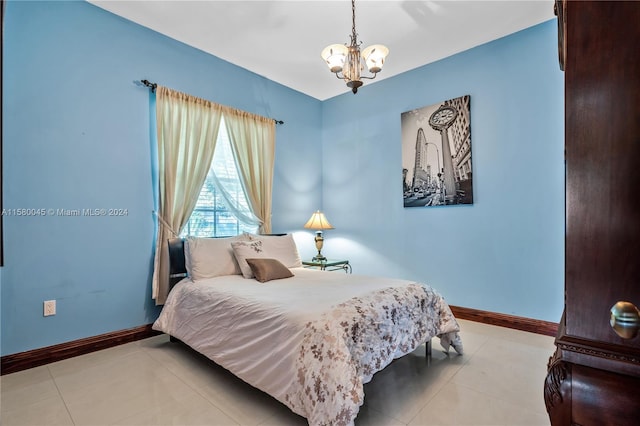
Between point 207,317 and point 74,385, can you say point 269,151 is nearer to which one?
point 207,317

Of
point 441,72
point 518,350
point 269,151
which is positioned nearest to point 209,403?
point 518,350

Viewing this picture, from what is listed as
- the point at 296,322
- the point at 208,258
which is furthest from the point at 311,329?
the point at 208,258

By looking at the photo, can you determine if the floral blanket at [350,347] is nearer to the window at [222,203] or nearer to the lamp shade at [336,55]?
the lamp shade at [336,55]

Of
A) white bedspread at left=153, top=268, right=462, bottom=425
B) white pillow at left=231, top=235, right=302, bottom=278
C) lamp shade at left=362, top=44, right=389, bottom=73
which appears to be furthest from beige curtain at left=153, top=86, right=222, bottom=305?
lamp shade at left=362, top=44, right=389, bottom=73

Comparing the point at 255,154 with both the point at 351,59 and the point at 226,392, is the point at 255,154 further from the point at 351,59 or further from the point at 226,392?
the point at 226,392

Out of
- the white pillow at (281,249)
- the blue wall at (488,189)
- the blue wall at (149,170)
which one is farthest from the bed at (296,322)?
the blue wall at (488,189)

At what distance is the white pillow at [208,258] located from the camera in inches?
112

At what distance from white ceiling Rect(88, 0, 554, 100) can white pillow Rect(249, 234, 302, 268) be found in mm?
2061

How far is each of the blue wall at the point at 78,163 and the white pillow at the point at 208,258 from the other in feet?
1.61

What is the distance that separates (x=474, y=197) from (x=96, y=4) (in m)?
4.04

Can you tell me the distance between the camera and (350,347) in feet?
5.46

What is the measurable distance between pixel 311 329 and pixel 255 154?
2.77 m

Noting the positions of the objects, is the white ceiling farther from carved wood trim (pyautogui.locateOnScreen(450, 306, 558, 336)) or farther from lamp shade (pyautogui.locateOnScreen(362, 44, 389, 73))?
carved wood trim (pyautogui.locateOnScreen(450, 306, 558, 336))

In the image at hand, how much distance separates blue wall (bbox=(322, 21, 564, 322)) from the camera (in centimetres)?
299
